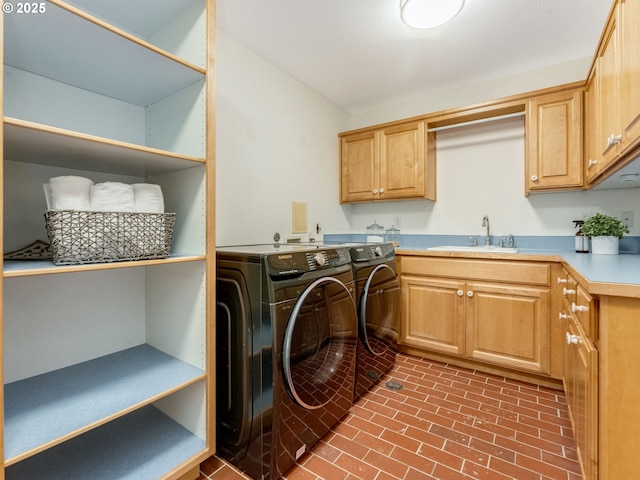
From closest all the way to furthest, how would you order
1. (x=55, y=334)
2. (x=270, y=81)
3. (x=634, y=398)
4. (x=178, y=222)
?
1. (x=634, y=398)
2. (x=55, y=334)
3. (x=178, y=222)
4. (x=270, y=81)

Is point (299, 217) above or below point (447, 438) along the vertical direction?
above

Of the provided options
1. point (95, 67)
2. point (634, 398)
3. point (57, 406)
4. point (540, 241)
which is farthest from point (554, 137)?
point (57, 406)

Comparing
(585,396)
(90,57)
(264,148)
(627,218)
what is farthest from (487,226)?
(90,57)

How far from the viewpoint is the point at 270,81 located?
2.40 meters

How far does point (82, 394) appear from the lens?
3.80ft

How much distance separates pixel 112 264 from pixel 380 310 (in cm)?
159

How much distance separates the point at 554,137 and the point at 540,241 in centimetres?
83

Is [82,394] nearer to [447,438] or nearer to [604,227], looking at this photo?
[447,438]

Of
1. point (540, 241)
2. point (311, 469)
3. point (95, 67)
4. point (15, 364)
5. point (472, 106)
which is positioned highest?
point (472, 106)

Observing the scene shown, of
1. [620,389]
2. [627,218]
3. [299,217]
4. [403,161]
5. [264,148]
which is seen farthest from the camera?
[403,161]

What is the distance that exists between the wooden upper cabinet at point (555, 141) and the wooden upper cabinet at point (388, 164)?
796mm

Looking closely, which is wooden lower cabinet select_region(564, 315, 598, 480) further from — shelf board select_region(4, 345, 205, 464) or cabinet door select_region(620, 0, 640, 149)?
shelf board select_region(4, 345, 205, 464)

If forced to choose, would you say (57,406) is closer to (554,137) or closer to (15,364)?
(15,364)

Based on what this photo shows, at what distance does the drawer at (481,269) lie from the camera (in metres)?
2.03
